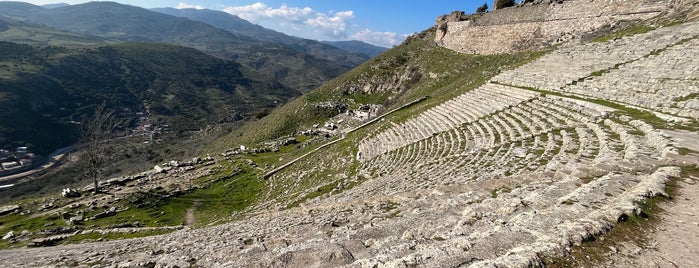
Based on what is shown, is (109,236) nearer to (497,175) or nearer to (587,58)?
(497,175)

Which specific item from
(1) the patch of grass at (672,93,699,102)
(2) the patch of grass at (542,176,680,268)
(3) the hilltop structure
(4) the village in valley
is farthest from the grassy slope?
(4) the village in valley

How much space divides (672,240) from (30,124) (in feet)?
627

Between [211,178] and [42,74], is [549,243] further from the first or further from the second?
[42,74]

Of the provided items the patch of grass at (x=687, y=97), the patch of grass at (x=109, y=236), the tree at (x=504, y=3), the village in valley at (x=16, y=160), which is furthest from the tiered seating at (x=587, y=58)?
the village in valley at (x=16, y=160)

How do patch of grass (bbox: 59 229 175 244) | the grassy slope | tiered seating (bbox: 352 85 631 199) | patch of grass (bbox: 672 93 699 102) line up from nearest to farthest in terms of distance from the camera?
tiered seating (bbox: 352 85 631 199)
patch of grass (bbox: 672 93 699 102)
patch of grass (bbox: 59 229 175 244)
the grassy slope

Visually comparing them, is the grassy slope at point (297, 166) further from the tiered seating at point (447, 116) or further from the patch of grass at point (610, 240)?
the patch of grass at point (610, 240)

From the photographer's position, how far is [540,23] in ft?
143

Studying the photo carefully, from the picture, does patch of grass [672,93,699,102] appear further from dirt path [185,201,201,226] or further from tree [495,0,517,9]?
tree [495,0,517,9]

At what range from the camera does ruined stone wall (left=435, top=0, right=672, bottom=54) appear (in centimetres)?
3303

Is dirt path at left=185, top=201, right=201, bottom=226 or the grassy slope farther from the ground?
the grassy slope

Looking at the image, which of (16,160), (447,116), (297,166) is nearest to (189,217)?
(297,166)

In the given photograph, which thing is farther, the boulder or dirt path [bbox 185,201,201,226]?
the boulder

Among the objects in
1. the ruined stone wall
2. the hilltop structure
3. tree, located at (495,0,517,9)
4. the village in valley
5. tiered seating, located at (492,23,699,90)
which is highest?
tree, located at (495,0,517,9)

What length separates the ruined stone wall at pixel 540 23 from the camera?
33.0m
